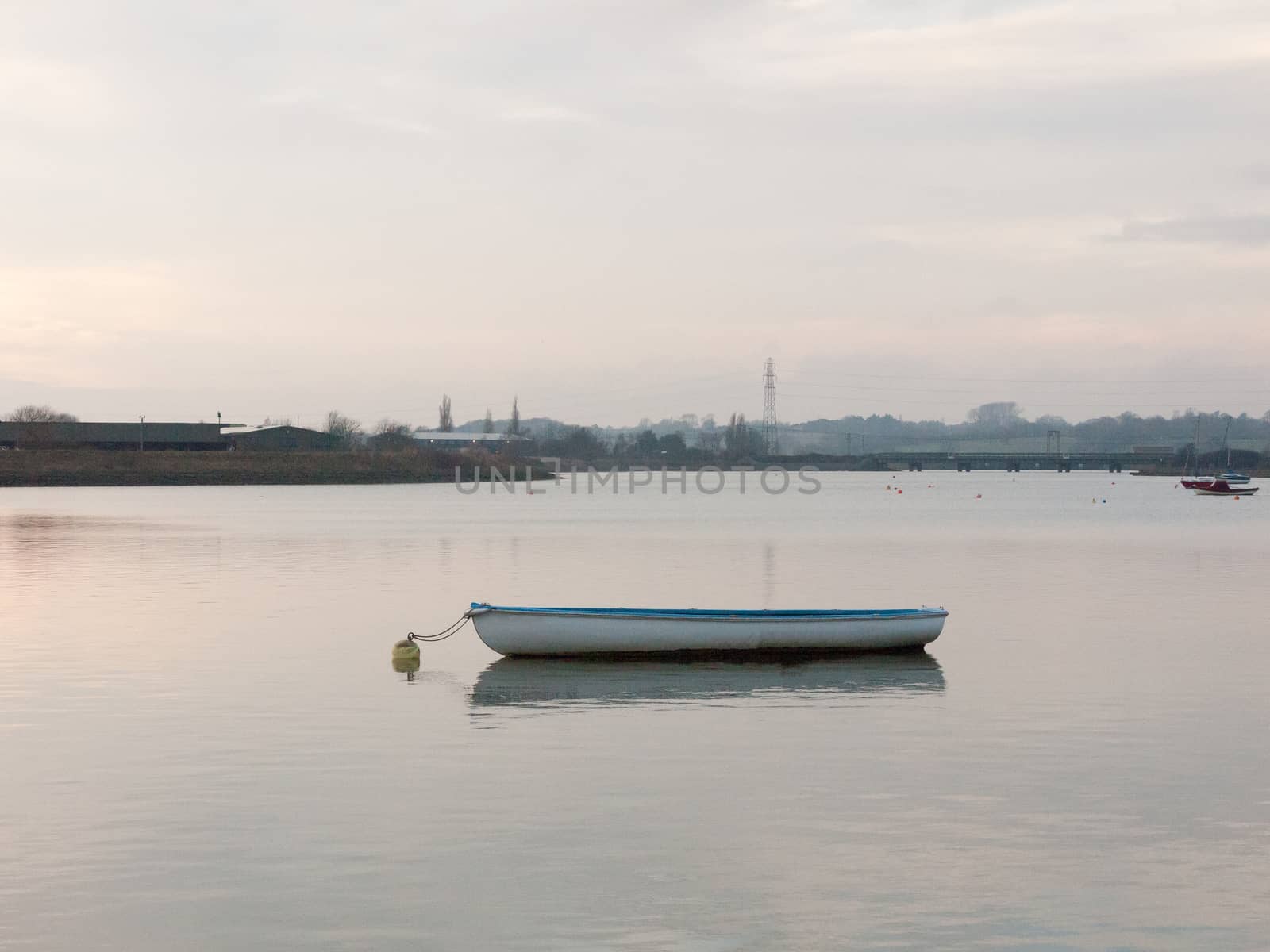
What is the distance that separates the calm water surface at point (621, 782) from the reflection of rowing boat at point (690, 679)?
0.47ft

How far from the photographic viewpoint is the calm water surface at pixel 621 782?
1466 cm

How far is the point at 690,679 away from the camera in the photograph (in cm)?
3094

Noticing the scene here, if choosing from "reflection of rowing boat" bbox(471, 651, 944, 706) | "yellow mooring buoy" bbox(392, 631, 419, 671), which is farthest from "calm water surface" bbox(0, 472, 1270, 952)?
"yellow mooring buoy" bbox(392, 631, 419, 671)

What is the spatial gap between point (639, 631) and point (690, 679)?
7.61ft

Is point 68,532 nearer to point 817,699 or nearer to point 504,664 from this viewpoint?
point 504,664

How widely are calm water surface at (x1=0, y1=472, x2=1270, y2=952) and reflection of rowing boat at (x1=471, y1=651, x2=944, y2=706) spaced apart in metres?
0.14

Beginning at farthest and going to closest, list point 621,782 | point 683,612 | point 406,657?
point 683,612
point 406,657
point 621,782

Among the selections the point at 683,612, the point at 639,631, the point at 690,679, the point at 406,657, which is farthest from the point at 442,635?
the point at 690,679

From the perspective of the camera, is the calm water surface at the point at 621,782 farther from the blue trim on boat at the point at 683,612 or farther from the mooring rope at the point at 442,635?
the blue trim on boat at the point at 683,612

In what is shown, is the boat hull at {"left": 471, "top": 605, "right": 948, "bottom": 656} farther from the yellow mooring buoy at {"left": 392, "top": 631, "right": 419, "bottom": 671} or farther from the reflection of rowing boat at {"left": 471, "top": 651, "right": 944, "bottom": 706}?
the yellow mooring buoy at {"left": 392, "top": 631, "right": 419, "bottom": 671}

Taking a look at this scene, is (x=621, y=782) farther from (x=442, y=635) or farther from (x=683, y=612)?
(x=442, y=635)

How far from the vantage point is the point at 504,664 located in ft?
109

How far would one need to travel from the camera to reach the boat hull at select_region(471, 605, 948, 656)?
32.8 metres

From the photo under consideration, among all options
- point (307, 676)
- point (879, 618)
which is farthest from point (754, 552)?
point (307, 676)
